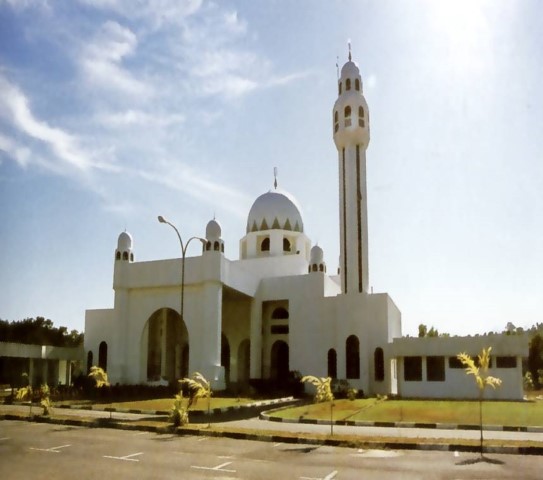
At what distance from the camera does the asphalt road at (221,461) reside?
10391 mm

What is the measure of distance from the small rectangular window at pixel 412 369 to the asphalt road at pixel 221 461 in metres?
22.6

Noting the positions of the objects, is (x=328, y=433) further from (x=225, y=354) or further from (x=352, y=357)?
Answer: (x=225, y=354)

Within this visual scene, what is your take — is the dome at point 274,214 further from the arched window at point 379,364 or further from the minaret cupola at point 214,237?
the arched window at point 379,364

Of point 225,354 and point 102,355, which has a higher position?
point 102,355

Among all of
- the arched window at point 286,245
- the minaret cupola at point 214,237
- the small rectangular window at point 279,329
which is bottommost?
the small rectangular window at point 279,329

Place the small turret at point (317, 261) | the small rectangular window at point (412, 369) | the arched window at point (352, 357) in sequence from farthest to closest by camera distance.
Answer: the small turret at point (317, 261), the arched window at point (352, 357), the small rectangular window at point (412, 369)

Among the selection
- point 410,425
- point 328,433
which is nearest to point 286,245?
point 410,425

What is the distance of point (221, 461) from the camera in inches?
469

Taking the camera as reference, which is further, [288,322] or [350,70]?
[350,70]

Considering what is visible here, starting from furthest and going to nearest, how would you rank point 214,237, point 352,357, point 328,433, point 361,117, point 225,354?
point 225,354 < point 361,117 < point 352,357 < point 214,237 < point 328,433

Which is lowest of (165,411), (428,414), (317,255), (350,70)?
(428,414)

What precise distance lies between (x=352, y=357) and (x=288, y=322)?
6.16 metres

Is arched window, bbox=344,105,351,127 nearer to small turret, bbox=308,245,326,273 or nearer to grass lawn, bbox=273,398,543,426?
small turret, bbox=308,245,326,273

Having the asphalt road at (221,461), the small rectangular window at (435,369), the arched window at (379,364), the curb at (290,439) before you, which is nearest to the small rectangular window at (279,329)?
the arched window at (379,364)
